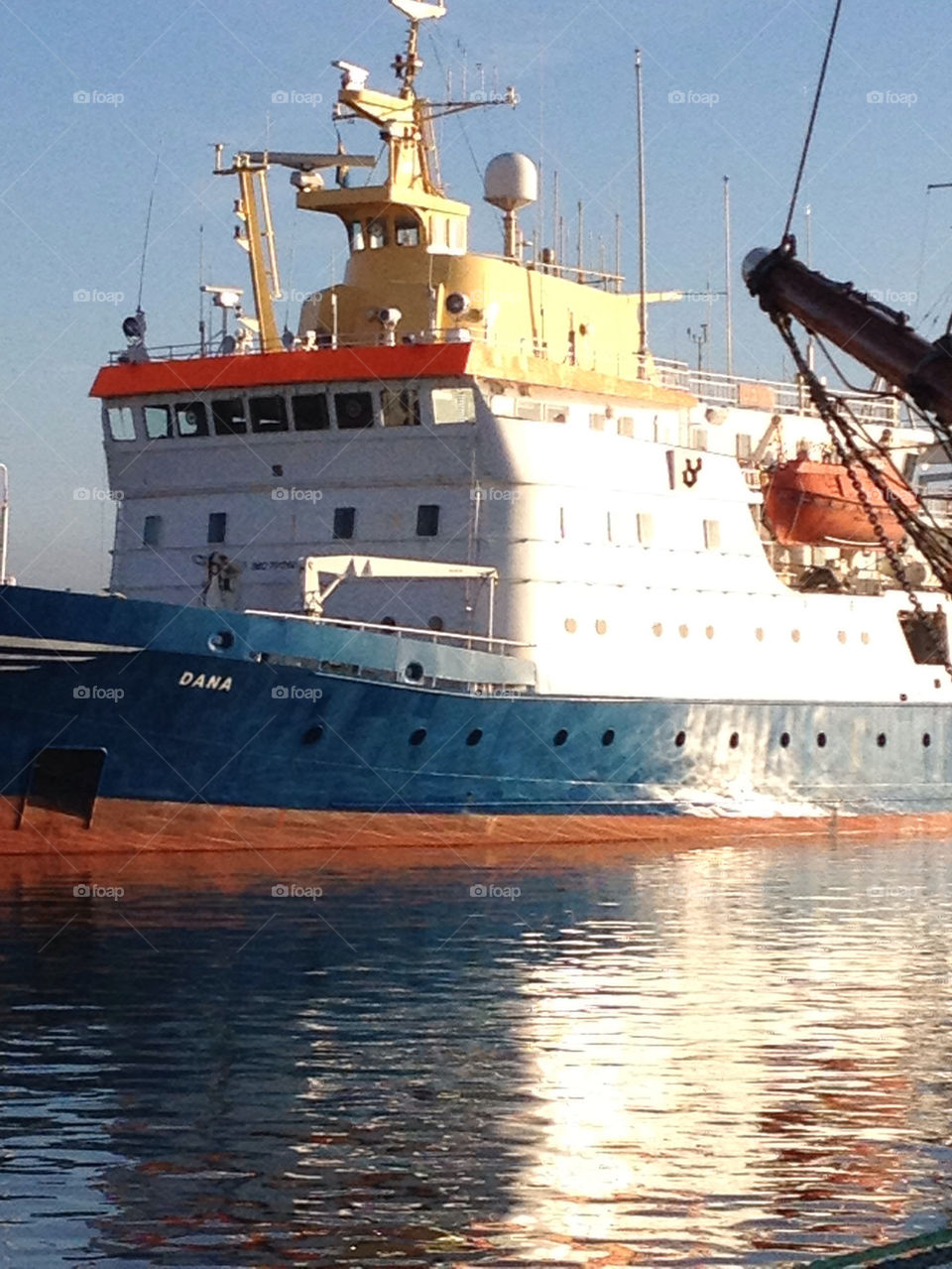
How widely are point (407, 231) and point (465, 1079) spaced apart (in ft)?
68.5

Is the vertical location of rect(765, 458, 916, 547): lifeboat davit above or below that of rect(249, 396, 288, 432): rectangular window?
below

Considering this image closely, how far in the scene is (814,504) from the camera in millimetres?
35375

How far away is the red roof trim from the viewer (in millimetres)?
31188

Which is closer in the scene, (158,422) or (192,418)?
(192,418)

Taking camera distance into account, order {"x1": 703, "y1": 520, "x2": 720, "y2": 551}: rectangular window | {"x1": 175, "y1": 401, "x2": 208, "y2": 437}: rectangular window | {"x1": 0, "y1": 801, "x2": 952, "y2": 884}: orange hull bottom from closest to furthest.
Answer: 1. {"x1": 0, "y1": 801, "x2": 952, "y2": 884}: orange hull bottom
2. {"x1": 175, "y1": 401, "x2": 208, "y2": 437}: rectangular window
3. {"x1": 703, "y1": 520, "x2": 720, "y2": 551}: rectangular window

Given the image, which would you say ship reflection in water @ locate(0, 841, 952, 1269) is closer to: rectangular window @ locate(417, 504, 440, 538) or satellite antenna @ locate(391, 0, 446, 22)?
rectangular window @ locate(417, 504, 440, 538)

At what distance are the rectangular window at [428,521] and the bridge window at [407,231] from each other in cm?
470

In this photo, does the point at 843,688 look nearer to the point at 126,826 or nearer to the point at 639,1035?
the point at 126,826

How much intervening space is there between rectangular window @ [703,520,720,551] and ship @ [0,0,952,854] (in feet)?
0.26

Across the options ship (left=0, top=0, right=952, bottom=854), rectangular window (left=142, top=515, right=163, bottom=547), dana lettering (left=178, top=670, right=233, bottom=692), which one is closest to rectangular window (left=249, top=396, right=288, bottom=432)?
ship (left=0, top=0, right=952, bottom=854)

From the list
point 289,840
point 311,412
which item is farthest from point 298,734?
point 311,412

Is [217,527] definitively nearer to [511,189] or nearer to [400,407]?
[400,407]

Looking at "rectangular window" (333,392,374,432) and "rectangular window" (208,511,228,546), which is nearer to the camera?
"rectangular window" (333,392,374,432)

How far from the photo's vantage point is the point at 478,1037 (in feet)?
54.2
